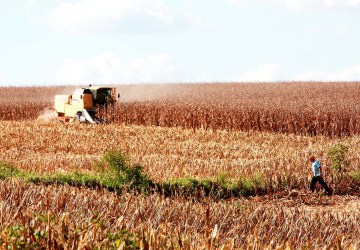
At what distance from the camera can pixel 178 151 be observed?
78.5 feet

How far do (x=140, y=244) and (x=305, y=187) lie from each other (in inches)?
481

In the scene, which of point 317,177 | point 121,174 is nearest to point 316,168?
point 317,177

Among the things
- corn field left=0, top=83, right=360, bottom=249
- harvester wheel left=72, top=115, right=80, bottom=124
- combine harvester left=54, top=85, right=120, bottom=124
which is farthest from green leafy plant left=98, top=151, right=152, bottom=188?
harvester wheel left=72, top=115, right=80, bottom=124

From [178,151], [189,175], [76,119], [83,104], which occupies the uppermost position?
[83,104]

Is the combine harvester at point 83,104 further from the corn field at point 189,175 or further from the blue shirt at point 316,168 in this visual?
the blue shirt at point 316,168

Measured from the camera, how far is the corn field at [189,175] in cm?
576

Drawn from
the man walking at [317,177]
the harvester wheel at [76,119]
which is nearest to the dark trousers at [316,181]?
the man walking at [317,177]

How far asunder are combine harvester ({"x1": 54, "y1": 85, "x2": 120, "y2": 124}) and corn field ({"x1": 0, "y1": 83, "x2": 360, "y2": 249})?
72cm

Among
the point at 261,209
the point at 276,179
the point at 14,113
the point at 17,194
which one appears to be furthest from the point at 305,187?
the point at 14,113

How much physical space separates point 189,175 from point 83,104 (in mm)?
16218

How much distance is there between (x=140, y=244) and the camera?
511 centimetres

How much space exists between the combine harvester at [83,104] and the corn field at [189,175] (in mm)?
720

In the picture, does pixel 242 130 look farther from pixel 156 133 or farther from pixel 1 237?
pixel 1 237

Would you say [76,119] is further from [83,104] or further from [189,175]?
[189,175]
